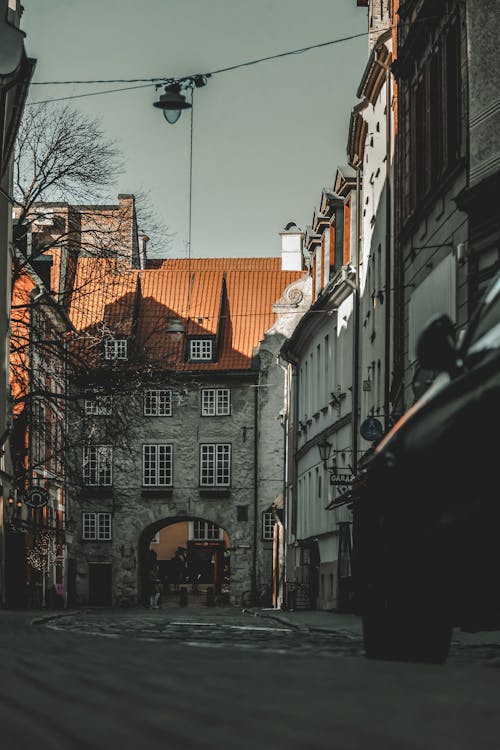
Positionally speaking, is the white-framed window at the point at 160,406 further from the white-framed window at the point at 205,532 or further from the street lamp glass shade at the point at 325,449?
the street lamp glass shade at the point at 325,449

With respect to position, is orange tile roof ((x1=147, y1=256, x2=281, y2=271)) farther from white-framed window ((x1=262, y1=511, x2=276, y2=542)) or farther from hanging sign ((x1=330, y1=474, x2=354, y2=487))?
hanging sign ((x1=330, y1=474, x2=354, y2=487))

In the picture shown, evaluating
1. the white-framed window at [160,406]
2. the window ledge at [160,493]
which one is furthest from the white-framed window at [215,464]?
the white-framed window at [160,406]

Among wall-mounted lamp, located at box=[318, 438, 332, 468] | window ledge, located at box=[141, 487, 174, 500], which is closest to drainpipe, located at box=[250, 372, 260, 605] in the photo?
window ledge, located at box=[141, 487, 174, 500]

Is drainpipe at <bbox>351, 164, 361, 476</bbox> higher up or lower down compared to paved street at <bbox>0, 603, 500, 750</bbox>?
higher up

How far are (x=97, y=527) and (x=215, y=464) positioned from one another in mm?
5860

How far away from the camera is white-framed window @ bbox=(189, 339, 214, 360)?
69.1 m

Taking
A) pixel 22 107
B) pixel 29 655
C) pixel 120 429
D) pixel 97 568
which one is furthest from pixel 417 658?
pixel 97 568

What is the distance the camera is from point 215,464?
67.4 metres

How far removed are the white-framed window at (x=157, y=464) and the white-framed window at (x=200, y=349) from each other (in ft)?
14.2

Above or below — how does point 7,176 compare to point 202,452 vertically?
above

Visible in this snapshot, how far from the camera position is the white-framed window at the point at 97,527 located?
67312 millimetres

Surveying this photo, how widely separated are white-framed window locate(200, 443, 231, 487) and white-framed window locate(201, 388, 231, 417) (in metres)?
1.41

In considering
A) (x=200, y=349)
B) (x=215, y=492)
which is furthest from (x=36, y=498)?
(x=200, y=349)

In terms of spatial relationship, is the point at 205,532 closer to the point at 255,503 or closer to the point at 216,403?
the point at 216,403
